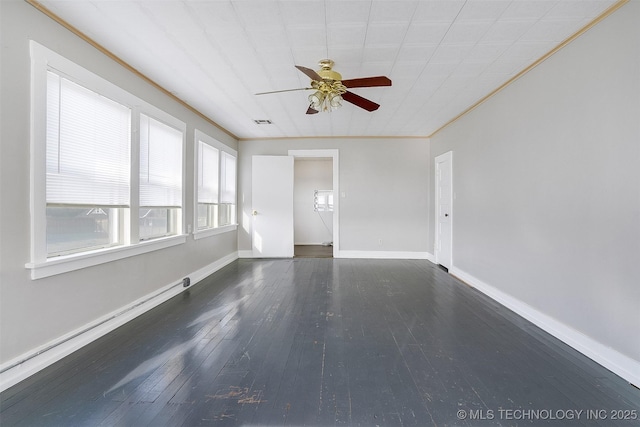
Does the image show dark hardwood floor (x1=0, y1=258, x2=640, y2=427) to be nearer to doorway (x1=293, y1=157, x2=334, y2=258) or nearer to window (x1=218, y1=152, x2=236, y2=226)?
window (x1=218, y1=152, x2=236, y2=226)

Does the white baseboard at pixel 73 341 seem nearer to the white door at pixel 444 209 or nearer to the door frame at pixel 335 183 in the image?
the door frame at pixel 335 183

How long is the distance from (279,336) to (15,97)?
2.50 meters

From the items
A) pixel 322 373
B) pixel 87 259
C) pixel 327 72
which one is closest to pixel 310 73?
pixel 327 72

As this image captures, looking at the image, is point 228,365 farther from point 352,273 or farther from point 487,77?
point 487,77

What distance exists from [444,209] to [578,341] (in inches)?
113

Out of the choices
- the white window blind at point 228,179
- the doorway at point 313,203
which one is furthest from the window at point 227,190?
the doorway at point 313,203

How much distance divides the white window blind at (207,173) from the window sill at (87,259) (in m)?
1.26

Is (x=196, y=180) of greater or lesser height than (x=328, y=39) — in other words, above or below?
below

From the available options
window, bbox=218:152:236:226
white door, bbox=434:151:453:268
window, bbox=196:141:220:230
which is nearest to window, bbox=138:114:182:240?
window, bbox=196:141:220:230

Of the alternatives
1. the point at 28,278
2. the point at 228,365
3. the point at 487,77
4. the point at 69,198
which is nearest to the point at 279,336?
the point at 228,365

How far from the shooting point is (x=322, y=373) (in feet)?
6.02

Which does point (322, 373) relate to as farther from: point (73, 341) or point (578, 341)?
point (578, 341)

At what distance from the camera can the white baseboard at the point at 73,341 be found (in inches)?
66.6

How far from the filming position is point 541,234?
Result: 2.55m
